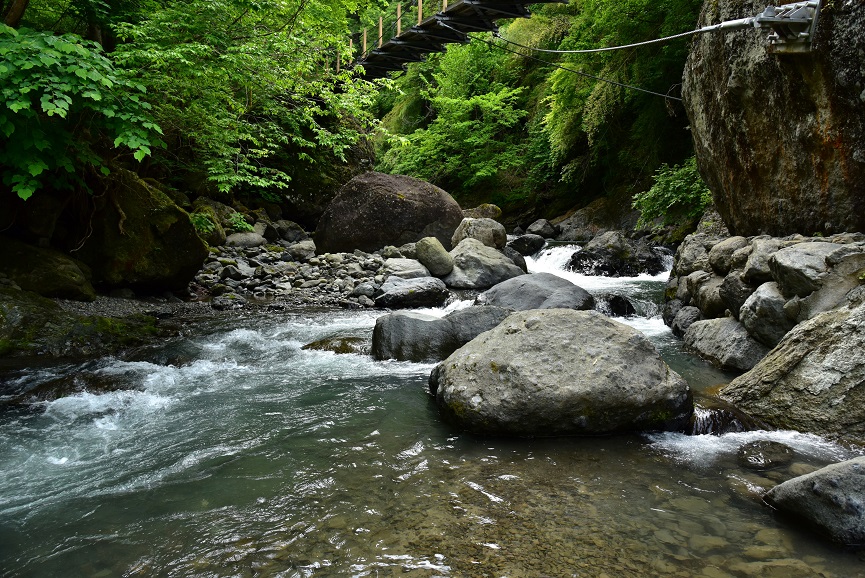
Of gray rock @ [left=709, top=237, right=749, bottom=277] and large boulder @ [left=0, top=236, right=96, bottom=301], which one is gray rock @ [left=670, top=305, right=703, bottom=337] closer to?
gray rock @ [left=709, top=237, right=749, bottom=277]

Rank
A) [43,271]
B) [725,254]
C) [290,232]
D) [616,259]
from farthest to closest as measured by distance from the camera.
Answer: [290,232]
[616,259]
[43,271]
[725,254]

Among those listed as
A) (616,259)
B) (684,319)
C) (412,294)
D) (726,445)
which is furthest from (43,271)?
(616,259)

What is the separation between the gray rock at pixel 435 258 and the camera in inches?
439

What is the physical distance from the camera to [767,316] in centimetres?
531

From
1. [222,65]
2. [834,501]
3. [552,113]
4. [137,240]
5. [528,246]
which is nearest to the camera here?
[834,501]

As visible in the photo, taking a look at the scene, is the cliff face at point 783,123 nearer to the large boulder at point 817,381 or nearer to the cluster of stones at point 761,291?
the cluster of stones at point 761,291

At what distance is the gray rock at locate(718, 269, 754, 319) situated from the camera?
5.99 metres

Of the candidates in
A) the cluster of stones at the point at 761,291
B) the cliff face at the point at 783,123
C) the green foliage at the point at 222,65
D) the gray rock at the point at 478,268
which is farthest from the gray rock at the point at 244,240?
the cliff face at the point at 783,123

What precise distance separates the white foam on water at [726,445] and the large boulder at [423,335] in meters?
2.65

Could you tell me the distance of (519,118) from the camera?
23.8 meters

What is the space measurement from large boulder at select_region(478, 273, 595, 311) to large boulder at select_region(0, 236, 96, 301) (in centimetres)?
612

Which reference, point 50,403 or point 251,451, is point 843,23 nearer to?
point 251,451

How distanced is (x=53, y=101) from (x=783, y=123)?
297 inches

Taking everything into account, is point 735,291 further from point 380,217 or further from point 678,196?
Answer: point 380,217
